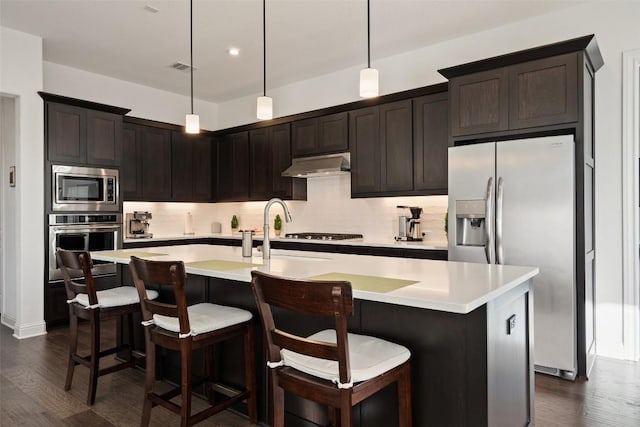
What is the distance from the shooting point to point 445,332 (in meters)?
1.75

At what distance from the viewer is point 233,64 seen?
5.23 m

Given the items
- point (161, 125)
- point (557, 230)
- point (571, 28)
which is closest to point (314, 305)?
point (557, 230)

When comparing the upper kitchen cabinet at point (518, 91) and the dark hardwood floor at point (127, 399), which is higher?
the upper kitchen cabinet at point (518, 91)

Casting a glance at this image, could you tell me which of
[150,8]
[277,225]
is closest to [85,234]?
[277,225]

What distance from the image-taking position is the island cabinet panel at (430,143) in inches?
170

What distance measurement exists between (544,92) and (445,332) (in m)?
2.44

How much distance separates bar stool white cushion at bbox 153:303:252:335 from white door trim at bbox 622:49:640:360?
3186mm

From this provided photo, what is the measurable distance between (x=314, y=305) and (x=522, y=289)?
1.22 m

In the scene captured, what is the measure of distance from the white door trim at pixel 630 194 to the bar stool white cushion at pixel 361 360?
9.38 feet

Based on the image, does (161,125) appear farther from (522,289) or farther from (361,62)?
(522,289)

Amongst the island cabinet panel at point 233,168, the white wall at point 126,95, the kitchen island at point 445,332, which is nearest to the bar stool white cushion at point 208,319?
the kitchen island at point 445,332

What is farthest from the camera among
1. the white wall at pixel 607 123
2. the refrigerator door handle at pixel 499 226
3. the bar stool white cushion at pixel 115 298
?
the white wall at pixel 607 123

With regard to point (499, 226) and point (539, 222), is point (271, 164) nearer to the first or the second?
point (499, 226)

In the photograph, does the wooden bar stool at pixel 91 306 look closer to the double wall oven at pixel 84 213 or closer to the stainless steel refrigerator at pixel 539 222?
the double wall oven at pixel 84 213
